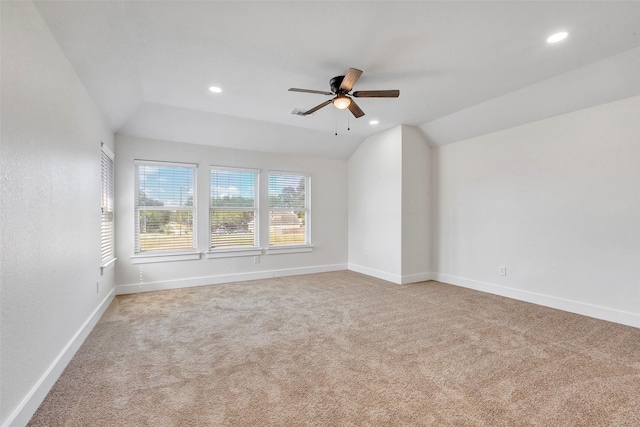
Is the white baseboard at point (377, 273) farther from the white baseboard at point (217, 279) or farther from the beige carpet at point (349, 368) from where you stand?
the beige carpet at point (349, 368)

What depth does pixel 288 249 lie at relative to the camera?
5895mm

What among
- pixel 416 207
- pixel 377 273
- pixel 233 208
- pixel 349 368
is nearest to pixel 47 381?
pixel 349 368

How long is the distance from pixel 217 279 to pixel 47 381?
3190mm

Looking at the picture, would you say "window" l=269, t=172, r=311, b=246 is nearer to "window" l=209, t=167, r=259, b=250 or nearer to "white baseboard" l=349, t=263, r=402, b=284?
"window" l=209, t=167, r=259, b=250

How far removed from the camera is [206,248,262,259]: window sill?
5186mm

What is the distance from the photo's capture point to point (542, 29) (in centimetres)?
242

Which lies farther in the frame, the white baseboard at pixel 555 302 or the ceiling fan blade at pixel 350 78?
the white baseboard at pixel 555 302

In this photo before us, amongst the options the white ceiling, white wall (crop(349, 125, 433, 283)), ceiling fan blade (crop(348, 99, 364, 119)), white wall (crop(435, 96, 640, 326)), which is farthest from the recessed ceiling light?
white wall (crop(349, 125, 433, 283))

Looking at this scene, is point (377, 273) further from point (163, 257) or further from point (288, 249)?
point (163, 257)

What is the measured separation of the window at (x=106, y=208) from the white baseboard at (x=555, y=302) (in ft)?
17.0

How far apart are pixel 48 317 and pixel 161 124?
315cm

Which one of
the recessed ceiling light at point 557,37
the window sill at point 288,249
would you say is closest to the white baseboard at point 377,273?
the window sill at point 288,249

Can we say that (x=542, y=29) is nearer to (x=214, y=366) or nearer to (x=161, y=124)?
(x=214, y=366)

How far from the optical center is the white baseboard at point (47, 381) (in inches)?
65.6
